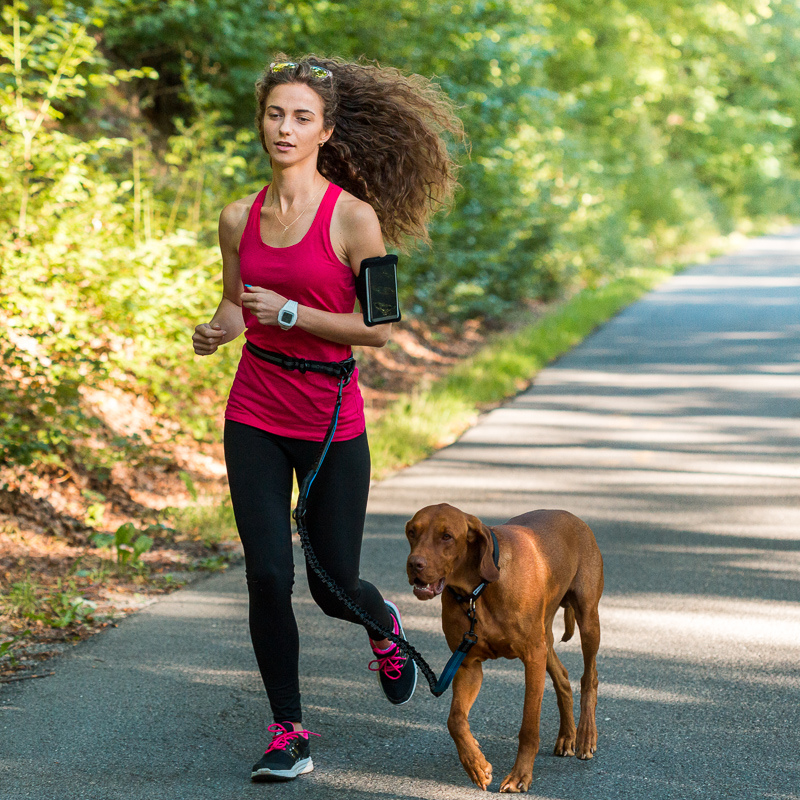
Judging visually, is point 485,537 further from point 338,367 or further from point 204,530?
point 204,530

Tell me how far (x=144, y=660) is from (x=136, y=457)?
325 cm

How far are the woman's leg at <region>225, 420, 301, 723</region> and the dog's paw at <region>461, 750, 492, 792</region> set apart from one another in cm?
62

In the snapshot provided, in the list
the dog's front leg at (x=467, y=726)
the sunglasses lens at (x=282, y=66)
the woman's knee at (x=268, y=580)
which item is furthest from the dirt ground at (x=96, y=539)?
the sunglasses lens at (x=282, y=66)

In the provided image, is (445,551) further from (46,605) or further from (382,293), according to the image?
(46,605)


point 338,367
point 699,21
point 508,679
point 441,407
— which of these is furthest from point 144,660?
point 699,21

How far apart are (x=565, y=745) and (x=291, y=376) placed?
159 cm

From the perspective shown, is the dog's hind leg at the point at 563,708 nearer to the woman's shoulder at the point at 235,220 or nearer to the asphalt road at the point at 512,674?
the asphalt road at the point at 512,674

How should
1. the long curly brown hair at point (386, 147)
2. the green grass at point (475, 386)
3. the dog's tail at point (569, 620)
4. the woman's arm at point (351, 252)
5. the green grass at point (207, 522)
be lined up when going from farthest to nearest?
1. the green grass at point (475, 386)
2. the green grass at point (207, 522)
3. the long curly brown hair at point (386, 147)
4. the dog's tail at point (569, 620)
5. the woman's arm at point (351, 252)

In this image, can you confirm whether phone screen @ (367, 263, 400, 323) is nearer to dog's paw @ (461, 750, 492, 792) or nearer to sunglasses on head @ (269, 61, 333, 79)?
sunglasses on head @ (269, 61, 333, 79)

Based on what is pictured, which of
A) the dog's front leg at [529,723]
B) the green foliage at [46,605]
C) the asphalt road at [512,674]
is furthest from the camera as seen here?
the green foliage at [46,605]

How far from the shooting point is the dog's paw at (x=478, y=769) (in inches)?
138

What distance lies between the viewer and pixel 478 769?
11.5 ft

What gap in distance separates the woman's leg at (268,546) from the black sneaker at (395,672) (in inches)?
20.1

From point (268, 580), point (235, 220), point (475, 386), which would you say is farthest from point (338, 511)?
point (475, 386)
